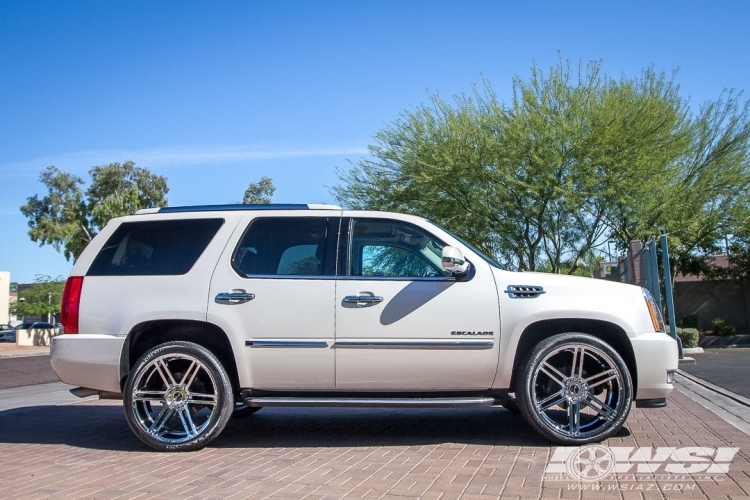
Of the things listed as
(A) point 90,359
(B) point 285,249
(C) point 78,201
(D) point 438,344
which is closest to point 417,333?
(D) point 438,344

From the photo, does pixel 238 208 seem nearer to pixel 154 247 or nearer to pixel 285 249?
pixel 285 249

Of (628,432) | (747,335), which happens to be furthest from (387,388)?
(747,335)

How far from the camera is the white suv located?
564cm

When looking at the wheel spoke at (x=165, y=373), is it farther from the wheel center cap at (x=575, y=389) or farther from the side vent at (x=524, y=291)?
the wheel center cap at (x=575, y=389)

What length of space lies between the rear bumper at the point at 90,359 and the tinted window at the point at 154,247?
565mm

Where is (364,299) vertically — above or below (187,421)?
above

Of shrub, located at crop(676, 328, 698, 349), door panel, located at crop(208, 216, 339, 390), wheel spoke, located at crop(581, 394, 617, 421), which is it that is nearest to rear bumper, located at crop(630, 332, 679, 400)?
wheel spoke, located at crop(581, 394, 617, 421)

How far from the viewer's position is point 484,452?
215 inches

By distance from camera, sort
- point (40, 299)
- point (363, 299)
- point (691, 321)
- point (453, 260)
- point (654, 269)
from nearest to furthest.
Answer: point (453, 260) → point (363, 299) → point (654, 269) → point (691, 321) → point (40, 299)

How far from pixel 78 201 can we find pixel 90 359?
152 feet

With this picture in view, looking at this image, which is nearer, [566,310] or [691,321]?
[566,310]

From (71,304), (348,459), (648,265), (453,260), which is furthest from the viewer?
(648,265)

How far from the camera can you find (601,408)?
5613 mm

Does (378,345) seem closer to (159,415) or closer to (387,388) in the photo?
(387,388)
